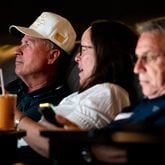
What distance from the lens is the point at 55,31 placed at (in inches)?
101

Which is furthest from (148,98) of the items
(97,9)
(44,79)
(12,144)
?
(97,9)

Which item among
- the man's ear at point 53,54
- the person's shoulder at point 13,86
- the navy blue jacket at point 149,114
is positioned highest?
the navy blue jacket at point 149,114

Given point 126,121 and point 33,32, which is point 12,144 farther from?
point 33,32

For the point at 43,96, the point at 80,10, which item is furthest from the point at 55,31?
the point at 80,10

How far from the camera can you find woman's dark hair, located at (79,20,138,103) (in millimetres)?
2010

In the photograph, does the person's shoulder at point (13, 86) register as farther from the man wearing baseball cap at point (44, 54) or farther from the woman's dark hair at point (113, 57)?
the woman's dark hair at point (113, 57)

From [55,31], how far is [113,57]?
62 centimetres

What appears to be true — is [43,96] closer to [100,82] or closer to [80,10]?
[100,82]

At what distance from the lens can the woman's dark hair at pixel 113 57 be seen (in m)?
2.01

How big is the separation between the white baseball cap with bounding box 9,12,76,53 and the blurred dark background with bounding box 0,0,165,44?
37 cm

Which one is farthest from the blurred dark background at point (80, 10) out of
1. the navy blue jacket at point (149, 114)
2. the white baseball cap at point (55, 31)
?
the navy blue jacket at point (149, 114)

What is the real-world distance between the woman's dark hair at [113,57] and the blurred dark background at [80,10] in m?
0.91

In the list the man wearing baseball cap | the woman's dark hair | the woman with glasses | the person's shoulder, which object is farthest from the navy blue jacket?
the person's shoulder

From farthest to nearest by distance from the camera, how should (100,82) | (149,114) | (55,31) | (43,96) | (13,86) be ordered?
(13,86) < (55,31) < (43,96) < (100,82) < (149,114)
